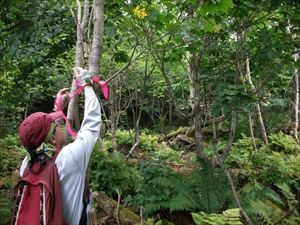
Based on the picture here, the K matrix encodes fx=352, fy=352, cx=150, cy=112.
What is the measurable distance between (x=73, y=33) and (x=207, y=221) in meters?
2.72

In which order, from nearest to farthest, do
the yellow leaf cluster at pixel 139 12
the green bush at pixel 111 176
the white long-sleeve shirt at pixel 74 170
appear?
the white long-sleeve shirt at pixel 74 170 → the yellow leaf cluster at pixel 139 12 → the green bush at pixel 111 176

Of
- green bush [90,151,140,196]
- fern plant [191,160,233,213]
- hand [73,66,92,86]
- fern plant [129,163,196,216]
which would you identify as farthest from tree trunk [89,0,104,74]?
green bush [90,151,140,196]

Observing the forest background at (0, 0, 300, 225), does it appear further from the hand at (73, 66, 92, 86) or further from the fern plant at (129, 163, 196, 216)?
the hand at (73, 66, 92, 86)

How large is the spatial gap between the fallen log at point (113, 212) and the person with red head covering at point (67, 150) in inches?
92.6

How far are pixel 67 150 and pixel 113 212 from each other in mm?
2696

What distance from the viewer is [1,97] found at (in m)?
7.79

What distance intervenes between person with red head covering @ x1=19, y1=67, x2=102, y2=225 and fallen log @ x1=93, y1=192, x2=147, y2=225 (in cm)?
235

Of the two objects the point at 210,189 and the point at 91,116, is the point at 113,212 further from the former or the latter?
the point at 91,116

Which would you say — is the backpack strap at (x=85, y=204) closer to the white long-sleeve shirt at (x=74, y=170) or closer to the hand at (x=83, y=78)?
the white long-sleeve shirt at (x=74, y=170)

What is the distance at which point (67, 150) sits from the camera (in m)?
1.91

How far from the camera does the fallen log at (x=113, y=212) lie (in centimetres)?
430

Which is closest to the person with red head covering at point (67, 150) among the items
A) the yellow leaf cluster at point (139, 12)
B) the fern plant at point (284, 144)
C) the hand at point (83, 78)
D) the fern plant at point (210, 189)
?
the hand at point (83, 78)

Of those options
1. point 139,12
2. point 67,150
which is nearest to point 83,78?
point 67,150

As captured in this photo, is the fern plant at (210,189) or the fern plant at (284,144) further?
the fern plant at (284,144)
